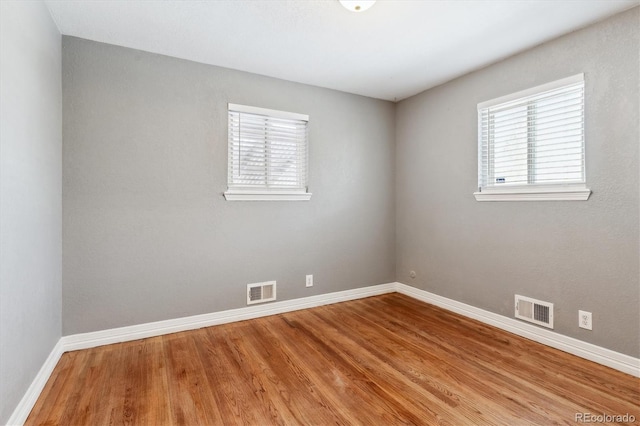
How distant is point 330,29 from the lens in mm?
2395

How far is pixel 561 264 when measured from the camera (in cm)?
249

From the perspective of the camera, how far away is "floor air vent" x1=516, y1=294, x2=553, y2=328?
256 cm

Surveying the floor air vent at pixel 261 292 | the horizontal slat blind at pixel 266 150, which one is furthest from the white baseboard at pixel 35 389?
the horizontal slat blind at pixel 266 150

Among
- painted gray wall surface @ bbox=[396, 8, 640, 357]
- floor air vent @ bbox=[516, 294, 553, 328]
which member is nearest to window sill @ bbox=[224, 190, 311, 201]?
painted gray wall surface @ bbox=[396, 8, 640, 357]

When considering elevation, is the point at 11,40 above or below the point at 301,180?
above

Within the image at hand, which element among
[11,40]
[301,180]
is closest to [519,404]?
[301,180]

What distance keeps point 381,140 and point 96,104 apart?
9.99 ft

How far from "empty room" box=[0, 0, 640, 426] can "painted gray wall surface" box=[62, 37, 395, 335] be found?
0.06 feet

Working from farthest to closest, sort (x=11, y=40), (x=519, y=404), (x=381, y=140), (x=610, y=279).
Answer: (x=381, y=140) → (x=610, y=279) → (x=519, y=404) → (x=11, y=40)

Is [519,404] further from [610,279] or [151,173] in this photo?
[151,173]

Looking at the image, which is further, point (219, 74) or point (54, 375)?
point (219, 74)

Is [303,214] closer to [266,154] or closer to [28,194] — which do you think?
[266,154]

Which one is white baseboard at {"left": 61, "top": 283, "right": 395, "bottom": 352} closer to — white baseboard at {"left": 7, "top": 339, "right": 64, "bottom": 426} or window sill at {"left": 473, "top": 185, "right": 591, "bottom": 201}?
white baseboard at {"left": 7, "top": 339, "right": 64, "bottom": 426}

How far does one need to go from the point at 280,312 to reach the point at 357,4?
9.31ft
